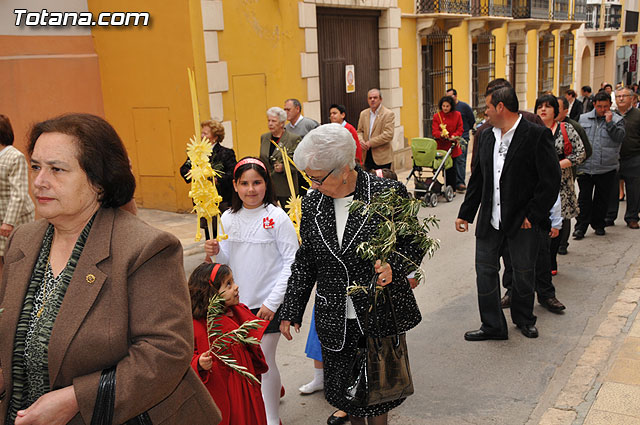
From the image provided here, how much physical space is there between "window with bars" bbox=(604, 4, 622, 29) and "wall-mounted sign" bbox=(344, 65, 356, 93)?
82.4ft

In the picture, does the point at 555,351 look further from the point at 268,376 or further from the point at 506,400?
the point at 268,376

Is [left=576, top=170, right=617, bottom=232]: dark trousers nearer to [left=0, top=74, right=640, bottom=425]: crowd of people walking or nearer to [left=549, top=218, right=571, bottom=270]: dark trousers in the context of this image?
[left=549, top=218, right=571, bottom=270]: dark trousers

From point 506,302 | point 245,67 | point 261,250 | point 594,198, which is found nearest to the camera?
point 261,250

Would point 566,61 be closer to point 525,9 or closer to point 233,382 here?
point 525,9

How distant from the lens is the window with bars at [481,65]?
21.7 metres

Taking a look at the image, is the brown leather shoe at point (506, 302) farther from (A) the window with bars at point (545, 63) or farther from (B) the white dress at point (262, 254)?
(A) the window with bars at point (545, 63)

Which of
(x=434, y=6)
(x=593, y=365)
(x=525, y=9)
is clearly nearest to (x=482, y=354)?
(x=593, y=365)

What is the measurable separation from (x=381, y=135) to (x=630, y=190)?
4.03m

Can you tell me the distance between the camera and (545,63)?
1116 inches

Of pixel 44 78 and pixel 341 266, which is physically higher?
pixel 44 78

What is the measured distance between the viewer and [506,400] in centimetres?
467

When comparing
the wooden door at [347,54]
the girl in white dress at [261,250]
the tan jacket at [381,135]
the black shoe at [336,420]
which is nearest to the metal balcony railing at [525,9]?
the wooden door at [347,54]

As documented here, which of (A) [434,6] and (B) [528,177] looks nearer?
(B) [528,177]

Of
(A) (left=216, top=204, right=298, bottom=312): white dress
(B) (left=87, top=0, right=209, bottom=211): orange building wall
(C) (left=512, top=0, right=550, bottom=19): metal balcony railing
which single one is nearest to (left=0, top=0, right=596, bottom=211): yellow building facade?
(B) (left=87, top=0, right=209, bottom=211): orange building wall
